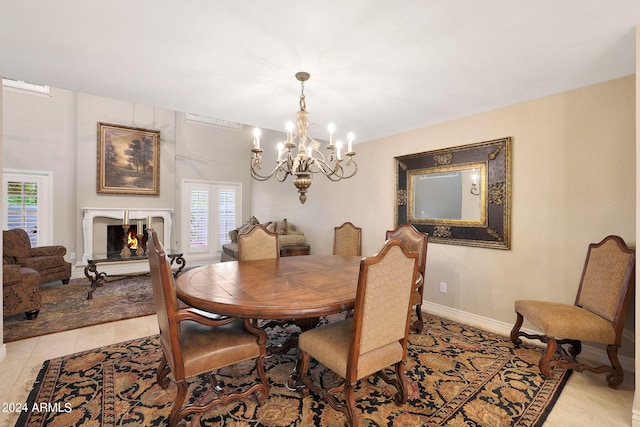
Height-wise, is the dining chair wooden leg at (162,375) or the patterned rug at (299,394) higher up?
the dining chair wooden leg at (162,375)

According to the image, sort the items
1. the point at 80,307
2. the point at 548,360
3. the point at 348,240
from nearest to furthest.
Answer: the point at 548,360 → the point at 80,307 → the point at 348,240

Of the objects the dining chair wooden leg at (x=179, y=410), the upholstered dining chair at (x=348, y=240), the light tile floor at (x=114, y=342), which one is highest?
the upholstered dining chair at (x=348, y=240)

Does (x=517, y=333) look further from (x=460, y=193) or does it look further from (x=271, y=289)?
(x=271, y=289)

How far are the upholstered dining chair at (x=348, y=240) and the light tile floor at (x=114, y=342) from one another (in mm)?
2346

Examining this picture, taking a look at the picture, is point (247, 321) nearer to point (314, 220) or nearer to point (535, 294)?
point (535, 294)

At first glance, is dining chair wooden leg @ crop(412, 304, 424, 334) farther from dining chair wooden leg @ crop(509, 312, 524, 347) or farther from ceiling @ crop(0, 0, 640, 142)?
ceiling @ crop(0, 0, 640, 142)

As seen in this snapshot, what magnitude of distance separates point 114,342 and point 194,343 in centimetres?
164

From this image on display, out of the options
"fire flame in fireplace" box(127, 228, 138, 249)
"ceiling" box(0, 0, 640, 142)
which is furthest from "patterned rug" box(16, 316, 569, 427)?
"fire flame in fireplace" box(127, 228, 138, 249)

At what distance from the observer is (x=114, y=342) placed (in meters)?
2.69

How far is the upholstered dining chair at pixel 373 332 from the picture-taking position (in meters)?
1.51

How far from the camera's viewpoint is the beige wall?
2357mm

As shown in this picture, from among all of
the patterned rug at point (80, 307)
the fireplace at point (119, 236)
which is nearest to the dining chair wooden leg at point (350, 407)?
the patterned rug at point (80, 307)

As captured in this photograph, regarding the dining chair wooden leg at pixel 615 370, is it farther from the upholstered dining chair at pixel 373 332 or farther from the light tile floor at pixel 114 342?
the upholstered dining chair at pixel 373 332

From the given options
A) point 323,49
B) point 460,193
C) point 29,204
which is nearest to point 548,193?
point 460,193
